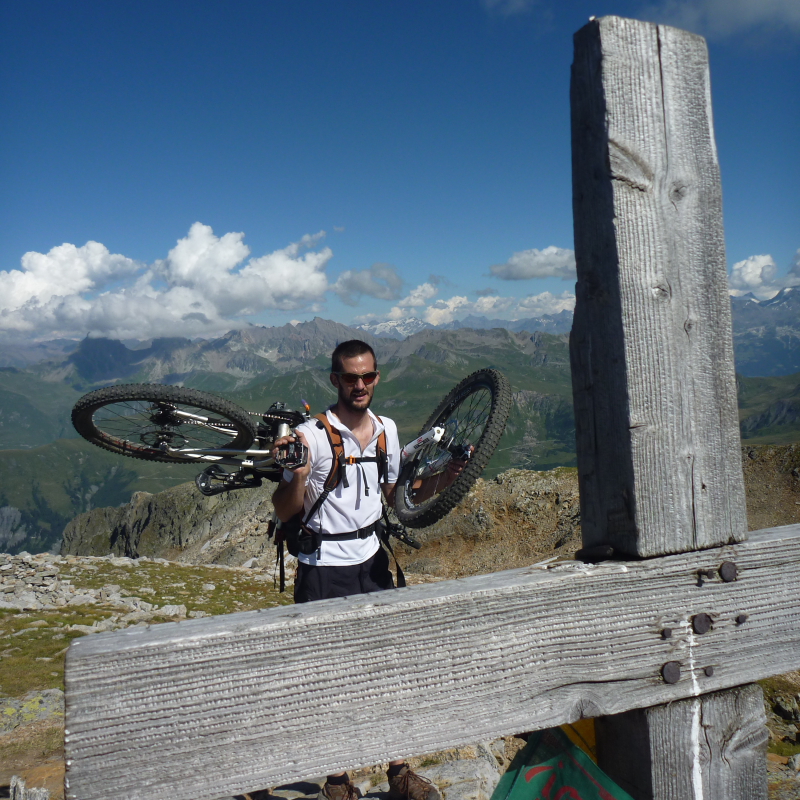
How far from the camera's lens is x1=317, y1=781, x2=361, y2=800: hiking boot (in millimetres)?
5668

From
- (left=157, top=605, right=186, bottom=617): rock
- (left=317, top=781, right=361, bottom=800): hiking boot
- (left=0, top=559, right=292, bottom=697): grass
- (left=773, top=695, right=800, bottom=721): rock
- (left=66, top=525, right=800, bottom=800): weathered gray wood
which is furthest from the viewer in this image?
(left=157, top=605, right=186, bottom=617): rock

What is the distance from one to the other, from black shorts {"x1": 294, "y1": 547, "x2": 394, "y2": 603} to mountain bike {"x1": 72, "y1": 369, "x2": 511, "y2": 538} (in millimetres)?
2491

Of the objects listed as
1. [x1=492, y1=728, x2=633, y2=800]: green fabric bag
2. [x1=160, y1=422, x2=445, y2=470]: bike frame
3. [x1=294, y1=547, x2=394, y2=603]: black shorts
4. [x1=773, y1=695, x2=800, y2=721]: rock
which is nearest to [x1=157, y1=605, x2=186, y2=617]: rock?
[x1=160, y1=422, x2=445, y2=470]: bike frame

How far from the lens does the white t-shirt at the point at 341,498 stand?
5270 millimetres

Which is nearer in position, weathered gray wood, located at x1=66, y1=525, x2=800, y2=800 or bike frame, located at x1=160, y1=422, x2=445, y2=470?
weathered gray wood, located at x1=66, y1=525, x2=800, y2=800

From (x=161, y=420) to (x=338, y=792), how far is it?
6.86 m

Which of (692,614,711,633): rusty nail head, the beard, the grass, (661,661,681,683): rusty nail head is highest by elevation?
the beard

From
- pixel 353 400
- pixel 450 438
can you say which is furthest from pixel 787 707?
pixel 353 400

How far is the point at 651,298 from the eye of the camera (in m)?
2.09

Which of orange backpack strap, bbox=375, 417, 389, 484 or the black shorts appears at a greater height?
orange backpack strap, bbox=375, 417, 389, 484

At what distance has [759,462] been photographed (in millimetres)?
24359

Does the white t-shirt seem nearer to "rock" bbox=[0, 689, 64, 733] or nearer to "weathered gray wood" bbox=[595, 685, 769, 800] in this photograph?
"weathered gray wood" bbox=[595, 685, 769, 800]

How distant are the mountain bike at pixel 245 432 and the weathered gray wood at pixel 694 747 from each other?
18.2ft

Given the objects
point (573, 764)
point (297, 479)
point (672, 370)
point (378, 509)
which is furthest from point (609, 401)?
point (378, 509)
